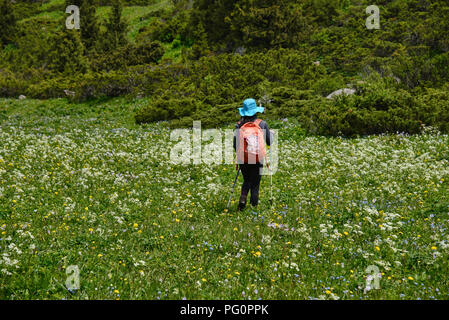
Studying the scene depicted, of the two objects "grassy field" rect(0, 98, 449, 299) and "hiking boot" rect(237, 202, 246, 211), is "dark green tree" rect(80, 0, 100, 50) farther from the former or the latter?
"hiking boot" rect(237, 202, 246, 211)

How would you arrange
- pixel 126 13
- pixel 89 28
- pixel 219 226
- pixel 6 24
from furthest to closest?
pixel 126 13 < pixel 6 24 < pixel 89 28 < pixel 219 226

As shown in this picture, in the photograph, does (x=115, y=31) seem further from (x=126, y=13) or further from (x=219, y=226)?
(x=219, y=226)

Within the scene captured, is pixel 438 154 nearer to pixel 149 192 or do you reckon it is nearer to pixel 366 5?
pixel 149 192

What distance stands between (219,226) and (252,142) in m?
1.86

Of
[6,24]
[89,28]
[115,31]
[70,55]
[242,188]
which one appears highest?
[6,24]

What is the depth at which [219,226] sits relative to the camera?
7.26 m

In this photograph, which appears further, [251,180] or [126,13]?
[126,13]

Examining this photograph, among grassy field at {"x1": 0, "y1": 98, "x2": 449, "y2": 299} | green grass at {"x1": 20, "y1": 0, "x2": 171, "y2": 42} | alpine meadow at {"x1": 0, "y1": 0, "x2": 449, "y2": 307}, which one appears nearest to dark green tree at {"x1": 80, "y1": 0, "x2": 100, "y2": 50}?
green grass at {"x1": 20, "y1": 0, "x2": 171, "y2": 42}

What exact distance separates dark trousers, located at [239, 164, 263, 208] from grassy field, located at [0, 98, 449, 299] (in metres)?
0.24

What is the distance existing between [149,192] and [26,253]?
4032 millimetres

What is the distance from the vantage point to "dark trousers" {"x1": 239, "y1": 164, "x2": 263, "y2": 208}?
8150 millimetres

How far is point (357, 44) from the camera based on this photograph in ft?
107

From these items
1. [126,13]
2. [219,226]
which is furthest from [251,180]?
[126,13]
